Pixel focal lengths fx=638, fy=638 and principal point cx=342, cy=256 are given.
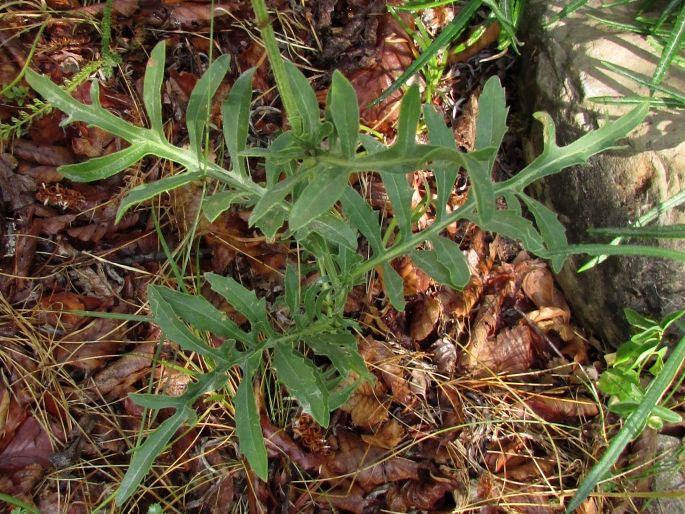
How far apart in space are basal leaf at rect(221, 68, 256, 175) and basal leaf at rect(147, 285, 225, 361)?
36 cm

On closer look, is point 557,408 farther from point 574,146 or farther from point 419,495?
point 574,146

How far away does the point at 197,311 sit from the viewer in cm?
159

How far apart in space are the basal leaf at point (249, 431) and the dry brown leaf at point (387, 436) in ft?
2.62

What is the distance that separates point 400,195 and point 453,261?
0.20 metres

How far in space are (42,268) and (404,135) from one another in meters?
1.61

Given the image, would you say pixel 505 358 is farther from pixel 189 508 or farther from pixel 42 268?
pixel 42 268

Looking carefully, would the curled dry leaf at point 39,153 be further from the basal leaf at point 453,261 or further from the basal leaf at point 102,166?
the basal leaf at point 453,261

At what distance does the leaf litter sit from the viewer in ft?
6.90

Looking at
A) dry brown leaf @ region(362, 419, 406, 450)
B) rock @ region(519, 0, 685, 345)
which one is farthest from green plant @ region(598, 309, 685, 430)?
dry brown leaf @ region(362, 419, 406, 450)

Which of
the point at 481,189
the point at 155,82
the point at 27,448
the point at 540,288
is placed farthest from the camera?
the point at 540,288

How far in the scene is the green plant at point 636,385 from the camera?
1.97 metres

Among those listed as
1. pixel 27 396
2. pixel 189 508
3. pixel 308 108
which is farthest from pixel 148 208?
pixel 308 108

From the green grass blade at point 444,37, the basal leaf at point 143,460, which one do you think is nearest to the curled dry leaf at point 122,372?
the basal leaf at point 143,460

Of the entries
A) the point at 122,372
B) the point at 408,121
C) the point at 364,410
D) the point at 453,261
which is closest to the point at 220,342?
the point at 122,372
